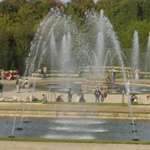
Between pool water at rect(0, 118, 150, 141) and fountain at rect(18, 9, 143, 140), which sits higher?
fountain at rect(18, 9, 143, 140)

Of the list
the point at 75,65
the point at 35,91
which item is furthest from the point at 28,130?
the point at 75,65

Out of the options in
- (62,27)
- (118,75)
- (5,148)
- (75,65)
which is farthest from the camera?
(62,27)

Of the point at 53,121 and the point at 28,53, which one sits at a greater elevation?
the point at 28,53

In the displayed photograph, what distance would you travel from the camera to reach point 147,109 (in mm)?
23625

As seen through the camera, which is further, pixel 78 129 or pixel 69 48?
pixel 69 48

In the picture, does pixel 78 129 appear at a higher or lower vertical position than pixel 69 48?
lower

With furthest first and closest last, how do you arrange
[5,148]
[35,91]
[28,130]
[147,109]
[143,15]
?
[143,15] → [35,91] → [147,109] → [28,130] → [5,148]

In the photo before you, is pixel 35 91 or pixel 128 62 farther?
pixel 128 62

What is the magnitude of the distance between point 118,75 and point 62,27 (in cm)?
1526

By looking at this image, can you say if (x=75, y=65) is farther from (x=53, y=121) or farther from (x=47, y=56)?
(x=53, y=121)

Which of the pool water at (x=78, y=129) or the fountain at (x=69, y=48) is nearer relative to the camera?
the pool water at (x=78, y=129)

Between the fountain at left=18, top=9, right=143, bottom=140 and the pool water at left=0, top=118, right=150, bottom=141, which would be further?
the fountain at left=18, top=9, right=143, bottom=140

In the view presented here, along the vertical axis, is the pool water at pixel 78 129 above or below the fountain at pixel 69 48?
below

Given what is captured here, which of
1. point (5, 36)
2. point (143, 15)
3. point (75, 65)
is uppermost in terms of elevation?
point (143, 15)
